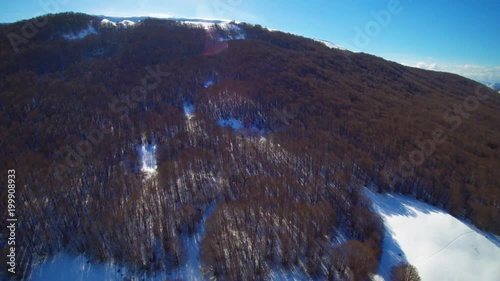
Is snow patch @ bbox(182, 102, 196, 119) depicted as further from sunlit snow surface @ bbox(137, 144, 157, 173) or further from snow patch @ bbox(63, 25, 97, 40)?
snow patch @ bbox(63, 25, 97, 40)

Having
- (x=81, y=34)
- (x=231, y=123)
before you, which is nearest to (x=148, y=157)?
(x=231, y=123)

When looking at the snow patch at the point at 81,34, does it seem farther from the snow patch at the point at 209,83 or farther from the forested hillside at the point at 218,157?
the snow patch at the point at 209,83

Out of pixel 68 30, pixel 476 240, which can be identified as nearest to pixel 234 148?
pixel 476 240

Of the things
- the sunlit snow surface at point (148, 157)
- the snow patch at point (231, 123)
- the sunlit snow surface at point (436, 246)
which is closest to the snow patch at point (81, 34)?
the snow patch at point (231, 123)

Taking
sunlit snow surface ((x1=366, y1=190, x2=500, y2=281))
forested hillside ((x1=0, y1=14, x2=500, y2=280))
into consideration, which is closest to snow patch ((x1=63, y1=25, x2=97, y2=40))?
forested hillside ((x1=0, y1=14, x2=500, y2=280))

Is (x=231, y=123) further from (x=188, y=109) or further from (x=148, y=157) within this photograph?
(x=148, y=157)
